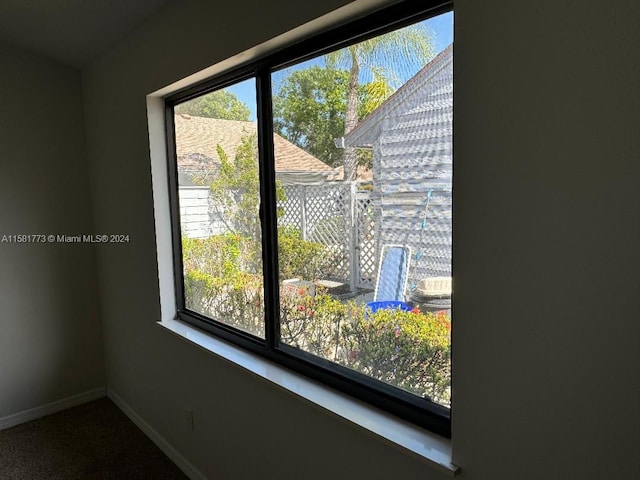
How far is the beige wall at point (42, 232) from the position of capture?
9.41ft

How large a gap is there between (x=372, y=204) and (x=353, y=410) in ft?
2.18

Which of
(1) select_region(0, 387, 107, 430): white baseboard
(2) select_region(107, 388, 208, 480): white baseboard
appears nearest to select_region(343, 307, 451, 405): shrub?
(2) select_region(107, 388, 208, 480): white baseboard

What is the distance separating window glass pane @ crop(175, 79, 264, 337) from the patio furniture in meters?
0.70

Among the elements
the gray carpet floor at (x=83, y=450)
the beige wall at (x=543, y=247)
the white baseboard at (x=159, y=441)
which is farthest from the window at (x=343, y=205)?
the gray carpet floor at (x=83, y=450)

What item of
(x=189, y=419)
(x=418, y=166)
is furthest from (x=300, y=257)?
(x=189, y=419)

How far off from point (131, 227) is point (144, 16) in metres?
1.18

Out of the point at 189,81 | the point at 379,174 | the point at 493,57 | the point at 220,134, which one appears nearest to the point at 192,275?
the point at 220,134

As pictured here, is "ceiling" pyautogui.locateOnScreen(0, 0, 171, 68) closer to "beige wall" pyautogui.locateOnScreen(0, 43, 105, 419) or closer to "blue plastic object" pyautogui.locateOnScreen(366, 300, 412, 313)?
"beige wall" pyautogui.locateOnScreen(0, 43, 105, 419)

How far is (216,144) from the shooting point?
2129mm

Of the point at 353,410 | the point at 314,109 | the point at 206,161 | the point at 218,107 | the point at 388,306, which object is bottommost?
the point at 353,410

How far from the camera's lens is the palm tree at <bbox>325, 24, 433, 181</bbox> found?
1.24 m

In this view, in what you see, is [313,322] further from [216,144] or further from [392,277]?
[216,144]

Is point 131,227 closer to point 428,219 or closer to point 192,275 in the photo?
point 192,275

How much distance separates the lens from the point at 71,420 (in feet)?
9.87
